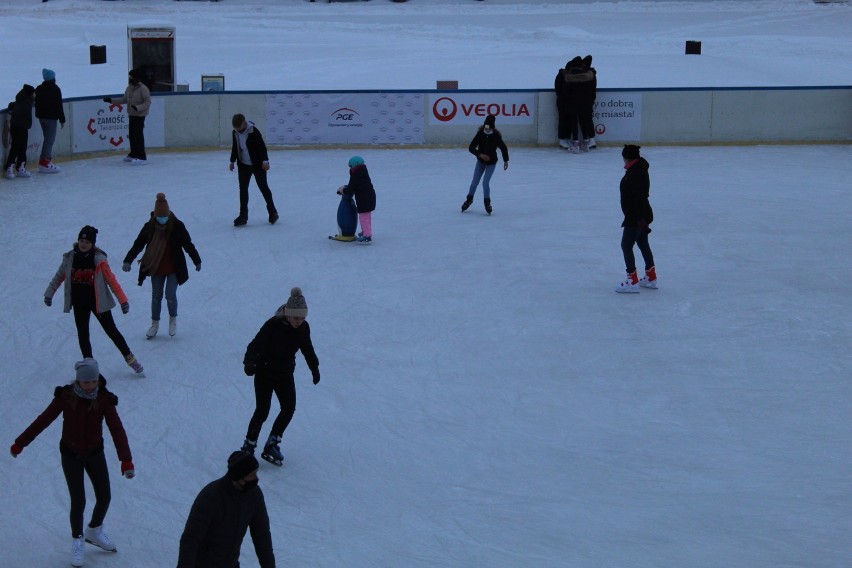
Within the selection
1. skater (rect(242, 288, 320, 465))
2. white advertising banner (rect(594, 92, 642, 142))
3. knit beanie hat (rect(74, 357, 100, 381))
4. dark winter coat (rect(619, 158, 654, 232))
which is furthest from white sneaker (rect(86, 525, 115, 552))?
white advertising banner (rect(594, 92, 642, 142))

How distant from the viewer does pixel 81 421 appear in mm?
7469

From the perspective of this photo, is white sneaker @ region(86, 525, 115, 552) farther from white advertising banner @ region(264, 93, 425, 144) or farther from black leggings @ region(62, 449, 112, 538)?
white advertising banner @ region(264, 93, 425, 144)

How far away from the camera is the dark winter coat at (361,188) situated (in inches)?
603

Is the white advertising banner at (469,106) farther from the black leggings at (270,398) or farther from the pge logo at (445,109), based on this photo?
the black leggings at (270,398)

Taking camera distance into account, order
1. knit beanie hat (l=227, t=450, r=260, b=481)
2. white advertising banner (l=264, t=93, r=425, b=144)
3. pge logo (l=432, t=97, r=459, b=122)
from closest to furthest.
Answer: knit beanie hat (l=227, t=450, r=260, b=481), white advertising banner (l=264, t=93, r=425, b=144), pge logo (l=432, t=97, r=459, b=122)

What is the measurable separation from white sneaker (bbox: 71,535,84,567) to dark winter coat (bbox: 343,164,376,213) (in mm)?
8179

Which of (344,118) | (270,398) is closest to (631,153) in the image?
(270,398)

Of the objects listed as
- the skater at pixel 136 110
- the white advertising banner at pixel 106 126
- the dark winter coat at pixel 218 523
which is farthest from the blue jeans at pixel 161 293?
the white advertising banner at pixel 106 126

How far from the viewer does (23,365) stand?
11562 millimetres

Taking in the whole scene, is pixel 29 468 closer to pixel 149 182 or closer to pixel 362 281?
pixel 362 281

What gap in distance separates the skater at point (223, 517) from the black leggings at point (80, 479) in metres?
1.77

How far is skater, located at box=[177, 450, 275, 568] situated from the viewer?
5.94 meters

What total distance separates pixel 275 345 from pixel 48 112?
483 inches

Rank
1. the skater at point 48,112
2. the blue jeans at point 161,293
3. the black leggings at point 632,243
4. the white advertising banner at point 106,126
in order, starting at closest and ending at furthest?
the blue jeans at point 161,293 → the black leggings at point 632,243 → the skater at point 48,112 → the white advertising banner at point 106,126
